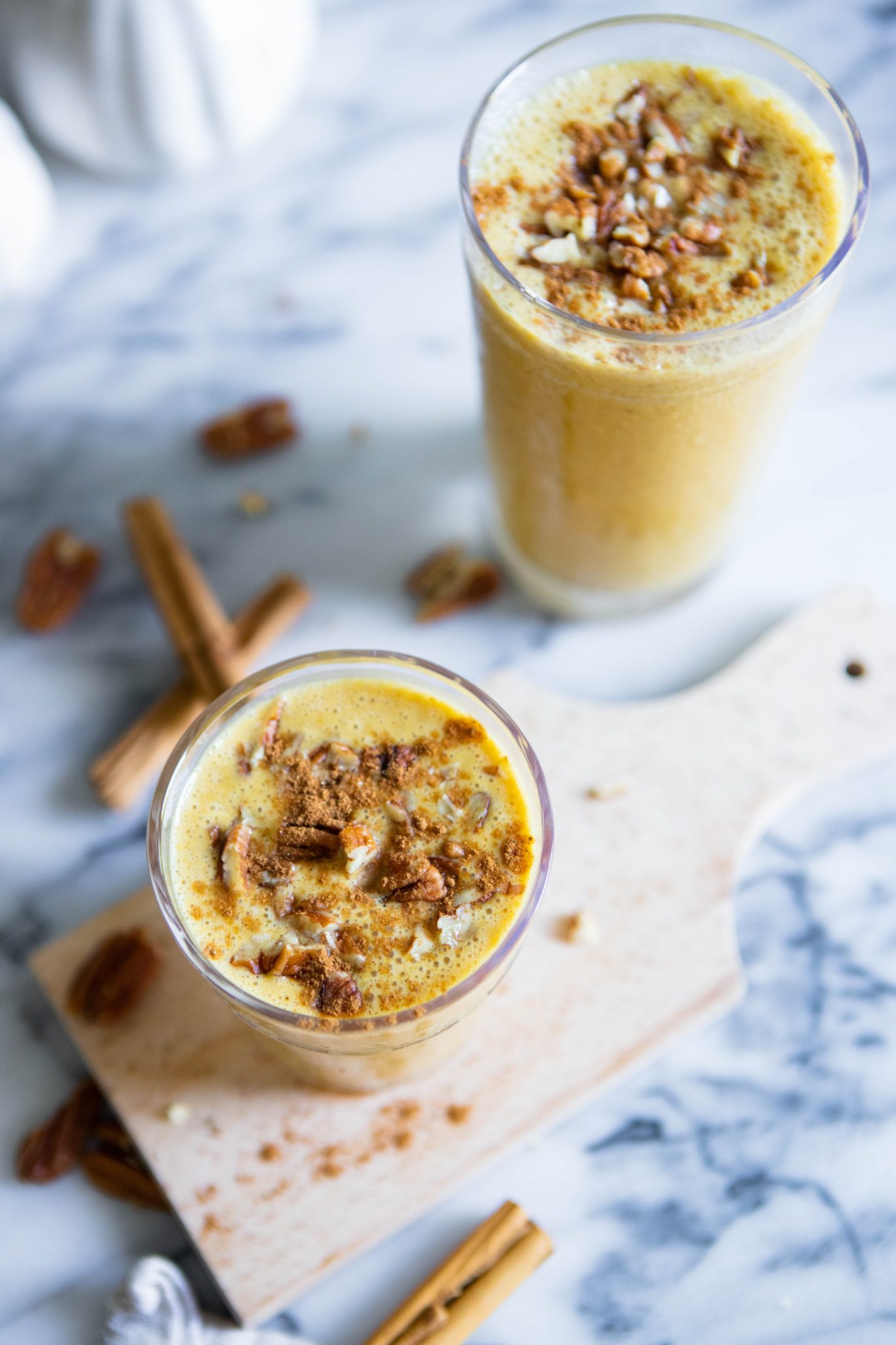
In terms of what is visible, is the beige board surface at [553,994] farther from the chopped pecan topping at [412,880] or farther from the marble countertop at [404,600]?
the chopped pecan topping at [412,880]

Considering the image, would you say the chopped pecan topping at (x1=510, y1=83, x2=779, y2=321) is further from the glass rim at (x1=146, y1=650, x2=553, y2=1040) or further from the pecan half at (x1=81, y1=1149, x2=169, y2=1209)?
the pecan half at (x1=81, y1=1149, x2=169, y2=1209)

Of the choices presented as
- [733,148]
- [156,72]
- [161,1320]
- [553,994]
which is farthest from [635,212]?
[161,1320]

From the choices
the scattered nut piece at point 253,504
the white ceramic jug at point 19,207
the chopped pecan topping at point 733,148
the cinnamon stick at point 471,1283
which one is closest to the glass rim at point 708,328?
the chopped pecan topping at point 733,148

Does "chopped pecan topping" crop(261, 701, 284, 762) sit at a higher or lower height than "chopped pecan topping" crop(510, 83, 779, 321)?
lower

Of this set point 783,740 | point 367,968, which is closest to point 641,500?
point 783,740

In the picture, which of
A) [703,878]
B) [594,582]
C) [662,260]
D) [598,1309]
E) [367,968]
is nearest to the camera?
[367,968]

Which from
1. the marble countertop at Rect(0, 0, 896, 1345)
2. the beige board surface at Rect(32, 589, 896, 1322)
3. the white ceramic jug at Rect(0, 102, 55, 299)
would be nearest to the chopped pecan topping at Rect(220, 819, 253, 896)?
the beige board surface at Rect(32, 589, 896, 1322)

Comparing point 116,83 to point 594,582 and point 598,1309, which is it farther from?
point 598,1309
